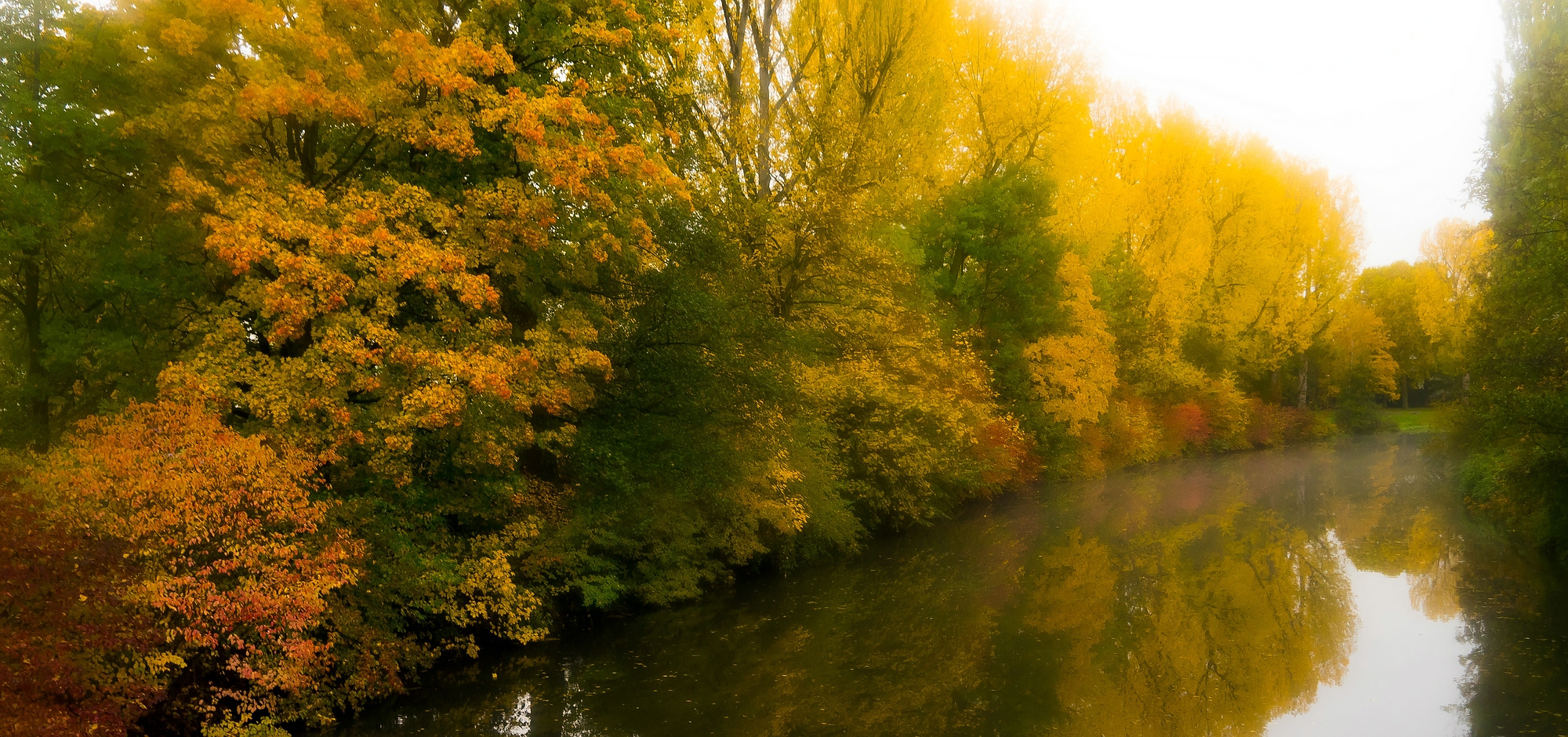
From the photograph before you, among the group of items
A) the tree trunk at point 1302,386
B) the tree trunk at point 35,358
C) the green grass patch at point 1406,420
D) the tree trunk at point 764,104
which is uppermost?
the tree trunk at point 764,104

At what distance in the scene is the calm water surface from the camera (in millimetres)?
10047

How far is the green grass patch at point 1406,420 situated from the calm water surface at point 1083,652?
4356cm

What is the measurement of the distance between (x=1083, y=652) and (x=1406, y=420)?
2477 inches

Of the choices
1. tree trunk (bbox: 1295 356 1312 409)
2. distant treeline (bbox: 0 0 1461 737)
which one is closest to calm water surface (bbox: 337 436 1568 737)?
distant treeline (bbox: 0 0 1461 737)

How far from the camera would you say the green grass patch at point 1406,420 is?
57.4 m

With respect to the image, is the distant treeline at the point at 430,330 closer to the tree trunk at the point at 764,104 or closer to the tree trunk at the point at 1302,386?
the tree trunk at the point at 764,104

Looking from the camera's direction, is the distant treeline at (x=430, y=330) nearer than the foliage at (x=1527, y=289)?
Yes

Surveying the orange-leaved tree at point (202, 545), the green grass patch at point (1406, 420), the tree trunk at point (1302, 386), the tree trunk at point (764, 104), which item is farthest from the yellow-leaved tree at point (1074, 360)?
the green grass patch at point (1406, 420)

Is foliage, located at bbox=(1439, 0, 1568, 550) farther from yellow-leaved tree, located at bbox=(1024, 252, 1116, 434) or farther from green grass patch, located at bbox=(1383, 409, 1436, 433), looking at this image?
green grass patch, located at bbox=(1383, 409, 1436, 433)

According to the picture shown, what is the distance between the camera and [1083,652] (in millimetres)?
12492

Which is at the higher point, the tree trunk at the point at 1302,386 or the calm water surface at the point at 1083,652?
the tree trunk at the point at 1302,386

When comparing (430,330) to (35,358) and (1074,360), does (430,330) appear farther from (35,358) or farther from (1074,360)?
(1074,360)

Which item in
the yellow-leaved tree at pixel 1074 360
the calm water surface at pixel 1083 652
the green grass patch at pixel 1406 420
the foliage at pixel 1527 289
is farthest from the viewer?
the green grass patch at pixel 1406 420

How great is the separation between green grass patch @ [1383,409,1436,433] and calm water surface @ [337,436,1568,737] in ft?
143
